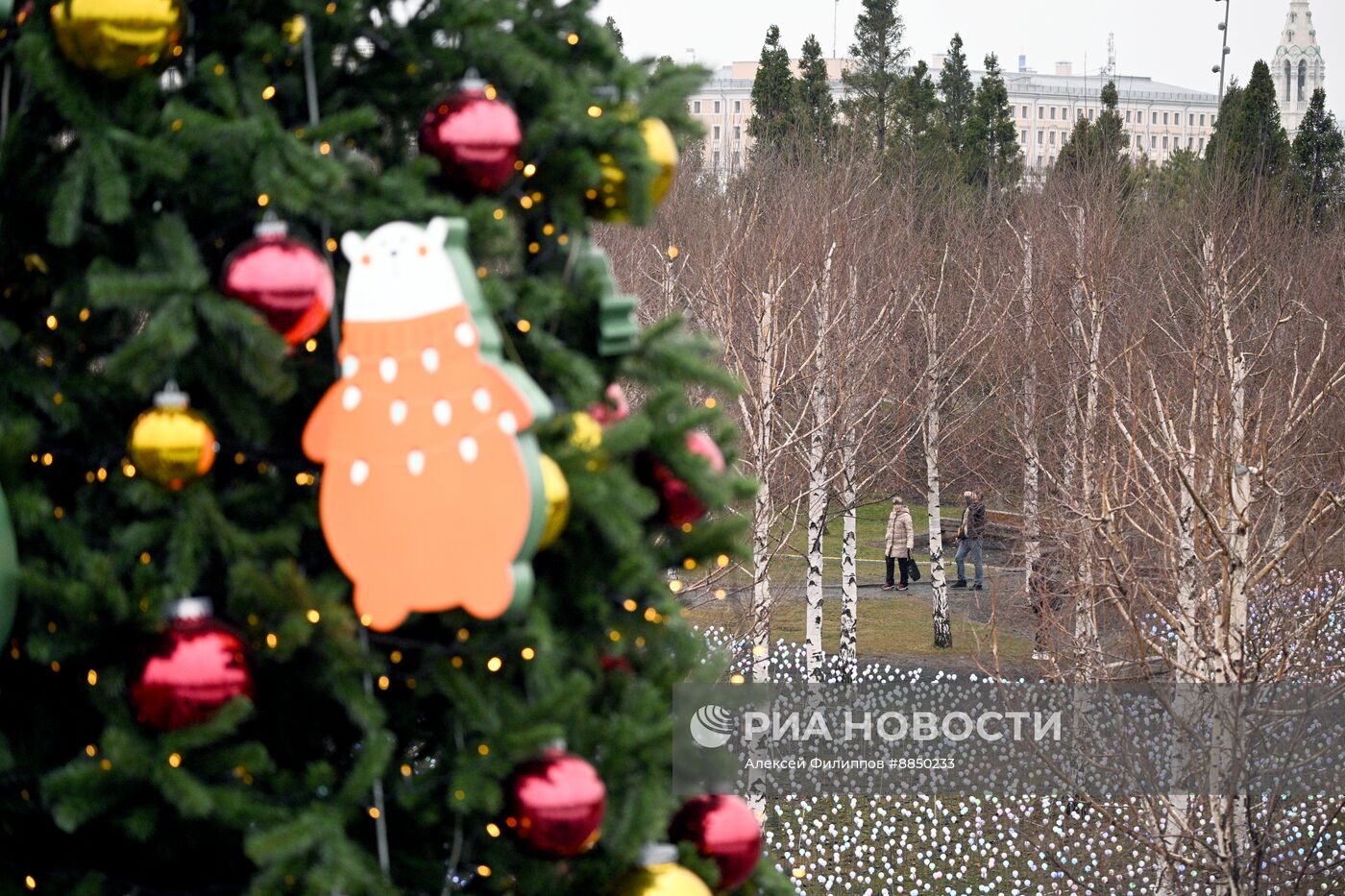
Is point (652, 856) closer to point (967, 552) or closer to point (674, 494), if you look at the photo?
point (674, 494)

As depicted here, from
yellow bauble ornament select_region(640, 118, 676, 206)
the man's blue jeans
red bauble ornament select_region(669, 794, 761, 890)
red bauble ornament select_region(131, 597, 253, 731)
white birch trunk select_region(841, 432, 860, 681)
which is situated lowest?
the man's blue jeans

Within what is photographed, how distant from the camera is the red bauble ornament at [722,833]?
341cm

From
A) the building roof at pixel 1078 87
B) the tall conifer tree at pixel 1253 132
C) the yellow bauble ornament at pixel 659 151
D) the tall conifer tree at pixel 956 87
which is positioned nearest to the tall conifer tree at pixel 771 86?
the tall conifer tree at pixel 956 87

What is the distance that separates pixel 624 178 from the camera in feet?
11.0

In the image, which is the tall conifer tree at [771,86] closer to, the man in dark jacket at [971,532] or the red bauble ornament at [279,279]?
the man in dark jacket at [971,532]

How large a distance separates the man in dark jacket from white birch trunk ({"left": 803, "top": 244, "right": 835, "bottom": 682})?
198 inches

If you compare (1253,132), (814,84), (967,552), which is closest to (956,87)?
(814,84)

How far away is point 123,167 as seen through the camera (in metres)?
2.82

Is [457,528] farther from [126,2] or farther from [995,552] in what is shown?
[995,552]

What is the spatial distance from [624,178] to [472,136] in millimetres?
437

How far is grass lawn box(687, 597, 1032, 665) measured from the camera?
62.8 feet

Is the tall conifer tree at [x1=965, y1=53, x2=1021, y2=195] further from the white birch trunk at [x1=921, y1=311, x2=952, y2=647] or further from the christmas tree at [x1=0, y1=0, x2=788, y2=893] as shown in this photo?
the christmas tree at [x1=0, y1=0, x2=788, y2=893]

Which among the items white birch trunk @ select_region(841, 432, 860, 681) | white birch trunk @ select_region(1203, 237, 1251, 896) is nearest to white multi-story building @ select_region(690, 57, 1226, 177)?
white birch trunk @ select_region(841, 432, 860, 681)

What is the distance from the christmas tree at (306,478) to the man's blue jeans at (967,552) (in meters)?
19.4
